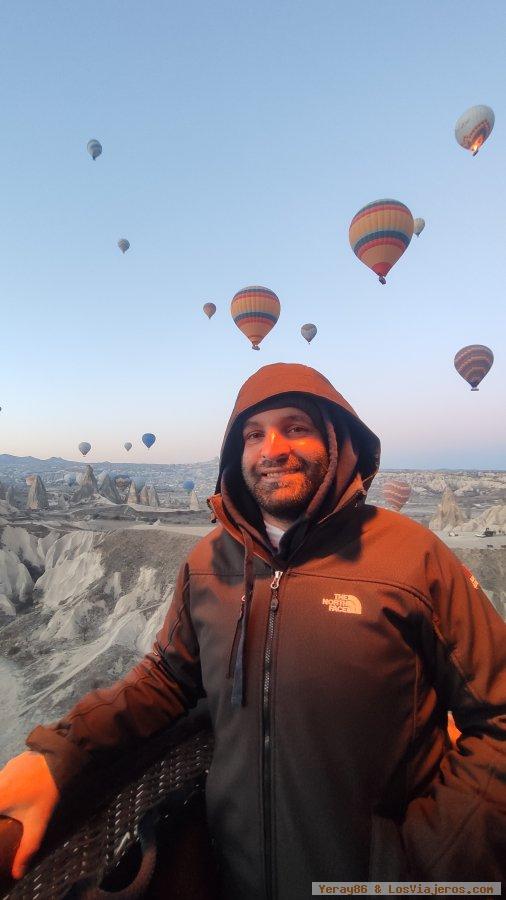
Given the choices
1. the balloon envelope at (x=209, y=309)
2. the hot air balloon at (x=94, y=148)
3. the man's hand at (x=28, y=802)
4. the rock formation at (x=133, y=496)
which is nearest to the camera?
the man's hand at (x=28, y=802)

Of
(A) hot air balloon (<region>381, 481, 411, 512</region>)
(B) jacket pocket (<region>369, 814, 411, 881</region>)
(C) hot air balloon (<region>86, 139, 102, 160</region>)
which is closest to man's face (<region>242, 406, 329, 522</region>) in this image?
(B) jacket pocket (<region>369, 814, 411, 881</region>)

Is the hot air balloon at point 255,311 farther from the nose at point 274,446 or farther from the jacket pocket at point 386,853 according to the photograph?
the jacket pocket at point 386,853

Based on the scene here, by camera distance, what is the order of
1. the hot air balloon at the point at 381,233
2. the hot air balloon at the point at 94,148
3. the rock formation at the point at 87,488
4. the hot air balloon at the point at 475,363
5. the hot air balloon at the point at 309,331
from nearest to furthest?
the hot air balloon at the point at 381,233
the hot air balloon at the point at 475,363
the hot air balloon at the point at 94,148
the hot air balloon at the point at 309,331
the rock formation at the point at 87,488

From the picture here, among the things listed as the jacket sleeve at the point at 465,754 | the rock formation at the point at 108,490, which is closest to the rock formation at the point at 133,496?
the rock formation at the point at 108,490

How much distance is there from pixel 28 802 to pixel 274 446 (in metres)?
1.85

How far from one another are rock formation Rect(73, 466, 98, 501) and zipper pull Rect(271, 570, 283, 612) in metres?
55.5

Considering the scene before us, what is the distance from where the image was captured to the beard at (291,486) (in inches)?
87.7

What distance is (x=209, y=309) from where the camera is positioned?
133 feet

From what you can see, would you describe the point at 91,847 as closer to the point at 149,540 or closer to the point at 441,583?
the point at 441,583

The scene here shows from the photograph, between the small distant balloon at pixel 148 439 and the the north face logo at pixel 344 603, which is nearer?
the the north face logo at pixel 344 603

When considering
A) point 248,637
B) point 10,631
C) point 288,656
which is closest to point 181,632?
point 248,637

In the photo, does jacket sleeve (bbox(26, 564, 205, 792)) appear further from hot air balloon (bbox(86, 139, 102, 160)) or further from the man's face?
hot air balloon (bbox(86, 139, 102, 160))

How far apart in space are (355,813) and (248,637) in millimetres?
798

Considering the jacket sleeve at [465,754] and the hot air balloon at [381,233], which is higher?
the hot air balloon at [381,233]
